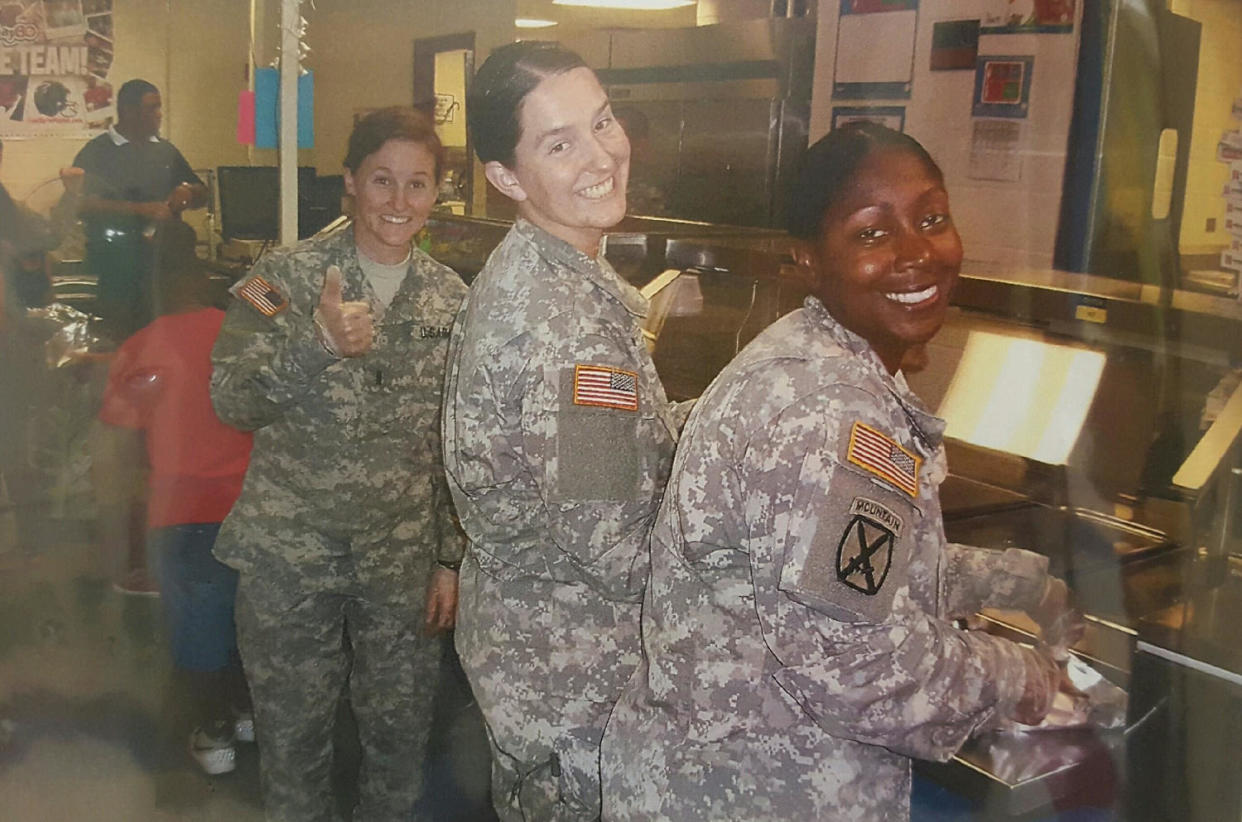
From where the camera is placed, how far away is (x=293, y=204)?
218 cm

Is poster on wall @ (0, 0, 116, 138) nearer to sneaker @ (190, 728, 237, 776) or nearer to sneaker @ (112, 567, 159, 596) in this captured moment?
sneaker @ (112, 567, 159, 596)

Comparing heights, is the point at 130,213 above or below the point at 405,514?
above

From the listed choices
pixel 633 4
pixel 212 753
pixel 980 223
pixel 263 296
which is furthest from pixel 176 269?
pixel 980 223

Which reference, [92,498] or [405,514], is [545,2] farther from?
[92,498]

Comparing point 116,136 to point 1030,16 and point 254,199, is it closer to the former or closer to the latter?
point 254,199

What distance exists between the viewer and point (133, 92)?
2332 millimetres

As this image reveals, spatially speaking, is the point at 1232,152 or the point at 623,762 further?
the point at 1232,152

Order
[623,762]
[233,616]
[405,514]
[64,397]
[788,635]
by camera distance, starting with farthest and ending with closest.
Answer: [64,397]
[233,616]
[405,514]
[623,762]
[788,635]

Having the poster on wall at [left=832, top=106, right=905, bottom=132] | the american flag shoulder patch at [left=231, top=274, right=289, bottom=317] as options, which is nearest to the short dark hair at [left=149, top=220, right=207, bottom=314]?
the american flag shoulder patch at [left=231, top=274, right=289, bottom=317]

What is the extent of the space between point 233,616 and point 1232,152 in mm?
1815

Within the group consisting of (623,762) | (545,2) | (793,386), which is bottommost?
(623,762)

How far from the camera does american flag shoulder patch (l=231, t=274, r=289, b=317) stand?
2.12 meters

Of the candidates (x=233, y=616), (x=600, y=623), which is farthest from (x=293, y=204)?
(x=600, y=623)

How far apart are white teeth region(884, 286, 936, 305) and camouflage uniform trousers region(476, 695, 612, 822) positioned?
694 millimetres
